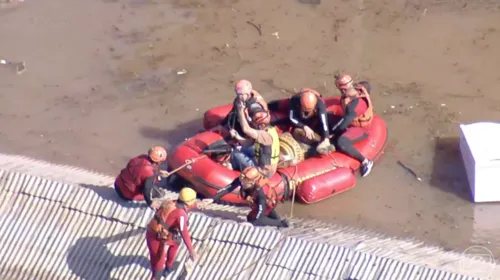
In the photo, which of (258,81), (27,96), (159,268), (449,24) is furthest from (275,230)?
(449,24)

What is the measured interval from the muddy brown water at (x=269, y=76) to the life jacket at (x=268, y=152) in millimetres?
727

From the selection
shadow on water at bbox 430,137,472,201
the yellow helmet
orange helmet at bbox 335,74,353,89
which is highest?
orange helmet at bbox 335,74,353,89

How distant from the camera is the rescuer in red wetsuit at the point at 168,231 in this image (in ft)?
27.8

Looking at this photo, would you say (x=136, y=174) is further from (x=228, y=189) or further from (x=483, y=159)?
(x=483, y=159)

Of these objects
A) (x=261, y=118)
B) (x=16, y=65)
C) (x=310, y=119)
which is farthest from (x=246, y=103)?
(x=16, y=65)

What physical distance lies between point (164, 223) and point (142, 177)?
1.01m

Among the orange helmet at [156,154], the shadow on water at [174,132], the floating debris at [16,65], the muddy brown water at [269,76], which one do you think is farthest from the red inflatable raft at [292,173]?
the floating debris at [16,65]

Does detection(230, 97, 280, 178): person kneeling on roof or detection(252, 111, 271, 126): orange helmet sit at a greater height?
detection(252, 111, 271, 126): orange helmet

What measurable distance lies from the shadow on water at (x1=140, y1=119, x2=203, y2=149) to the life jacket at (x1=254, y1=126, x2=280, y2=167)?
2.06 m

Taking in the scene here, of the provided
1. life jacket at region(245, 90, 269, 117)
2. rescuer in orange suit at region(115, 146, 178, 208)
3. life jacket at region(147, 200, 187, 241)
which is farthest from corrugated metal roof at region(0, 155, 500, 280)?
life jacket at region(245, 90, 269, 117)

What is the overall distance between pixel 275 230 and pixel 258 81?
461 cm

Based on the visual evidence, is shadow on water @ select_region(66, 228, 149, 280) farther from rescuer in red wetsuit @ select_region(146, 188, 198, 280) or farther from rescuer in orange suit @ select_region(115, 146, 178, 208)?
rescuer in red wetsuit @ select_region(146, 188, 198, 280)

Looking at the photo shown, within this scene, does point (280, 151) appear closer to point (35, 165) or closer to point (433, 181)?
point (433, 181)

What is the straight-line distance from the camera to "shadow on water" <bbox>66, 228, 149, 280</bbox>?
927 centimetres
